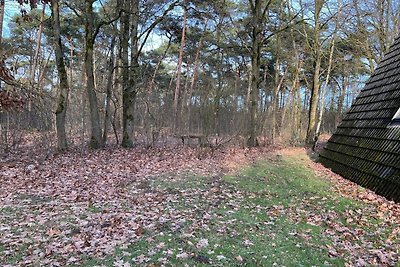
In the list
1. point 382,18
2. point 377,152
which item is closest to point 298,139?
point 382,18

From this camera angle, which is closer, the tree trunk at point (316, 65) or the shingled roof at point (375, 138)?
the shingled roof at point (375, 138)

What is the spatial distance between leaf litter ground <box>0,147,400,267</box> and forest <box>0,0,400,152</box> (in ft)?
7.75

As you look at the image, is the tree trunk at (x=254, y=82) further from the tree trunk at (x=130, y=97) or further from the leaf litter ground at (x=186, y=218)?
the leaf litter ground at (x=186, y=218)

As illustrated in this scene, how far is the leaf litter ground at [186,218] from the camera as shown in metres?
4.68

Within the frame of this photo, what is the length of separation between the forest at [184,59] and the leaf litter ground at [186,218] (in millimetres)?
2362

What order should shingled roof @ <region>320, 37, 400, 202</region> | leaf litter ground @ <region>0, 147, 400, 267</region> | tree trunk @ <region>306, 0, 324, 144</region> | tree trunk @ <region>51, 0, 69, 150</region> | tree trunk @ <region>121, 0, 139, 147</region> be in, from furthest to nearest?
tree trunk @ <region>306, 0, 324, 144</region>
tree trunk @ <region>121, 0, 139, 147</region>
tree trunk @ <region>51, 0, 69, 150</region>
shingled roof @ <region>320, 37, 400, 202</region>
leaf litter ground @ <region>0, 147, 400, 267</region>

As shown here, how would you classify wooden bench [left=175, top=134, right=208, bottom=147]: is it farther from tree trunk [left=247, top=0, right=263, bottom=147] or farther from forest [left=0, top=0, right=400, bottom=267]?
tree trunk [left=247, top=0, right=263, bottom=147]

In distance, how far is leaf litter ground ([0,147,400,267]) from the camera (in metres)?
4.68

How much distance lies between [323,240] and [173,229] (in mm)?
2288

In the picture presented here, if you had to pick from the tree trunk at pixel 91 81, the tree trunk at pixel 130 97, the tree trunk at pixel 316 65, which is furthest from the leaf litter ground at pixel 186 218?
the tree trunk at pixel 316 65

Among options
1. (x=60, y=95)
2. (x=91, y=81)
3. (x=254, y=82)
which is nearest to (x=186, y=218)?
(x=60, y=95)

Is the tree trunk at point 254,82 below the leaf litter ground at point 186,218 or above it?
above

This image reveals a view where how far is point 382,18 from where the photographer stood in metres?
18.4

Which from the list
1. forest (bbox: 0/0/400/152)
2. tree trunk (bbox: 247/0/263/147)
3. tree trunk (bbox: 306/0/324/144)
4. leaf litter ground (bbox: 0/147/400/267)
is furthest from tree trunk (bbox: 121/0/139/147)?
tree trunk (bbox: 306/0/324/144)
